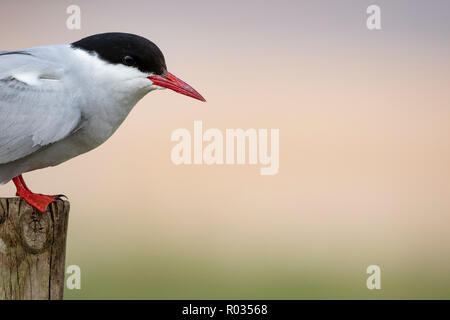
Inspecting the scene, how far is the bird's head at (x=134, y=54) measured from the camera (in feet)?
11.0

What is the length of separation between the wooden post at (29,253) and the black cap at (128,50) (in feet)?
2.98

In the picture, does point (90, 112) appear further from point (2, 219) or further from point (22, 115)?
point (2, 219)

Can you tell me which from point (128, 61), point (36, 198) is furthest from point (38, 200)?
point (128, 61)

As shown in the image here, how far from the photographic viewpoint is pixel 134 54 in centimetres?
335

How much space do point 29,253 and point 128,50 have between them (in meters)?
1.19

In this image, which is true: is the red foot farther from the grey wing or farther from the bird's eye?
the bird's eye

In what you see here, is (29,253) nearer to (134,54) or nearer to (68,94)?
(68,94)

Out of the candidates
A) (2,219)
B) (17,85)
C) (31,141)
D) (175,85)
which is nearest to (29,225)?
(2,219)

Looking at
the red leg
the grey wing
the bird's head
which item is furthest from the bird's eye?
the red leg

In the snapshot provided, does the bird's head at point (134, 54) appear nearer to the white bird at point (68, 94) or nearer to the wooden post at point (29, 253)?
the white bird at point (68, 94)

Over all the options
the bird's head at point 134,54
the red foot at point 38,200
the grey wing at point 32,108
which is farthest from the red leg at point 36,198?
the bird's head at point 134,54

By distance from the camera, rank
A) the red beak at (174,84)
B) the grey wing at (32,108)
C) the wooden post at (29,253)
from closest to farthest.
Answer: the wooden post at (29,253)
the grey wing at (32,108)
the red beak at (174,84)

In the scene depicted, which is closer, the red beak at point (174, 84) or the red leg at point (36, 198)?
the red leg at point (36, 198)

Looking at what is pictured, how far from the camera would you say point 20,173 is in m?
3.43
